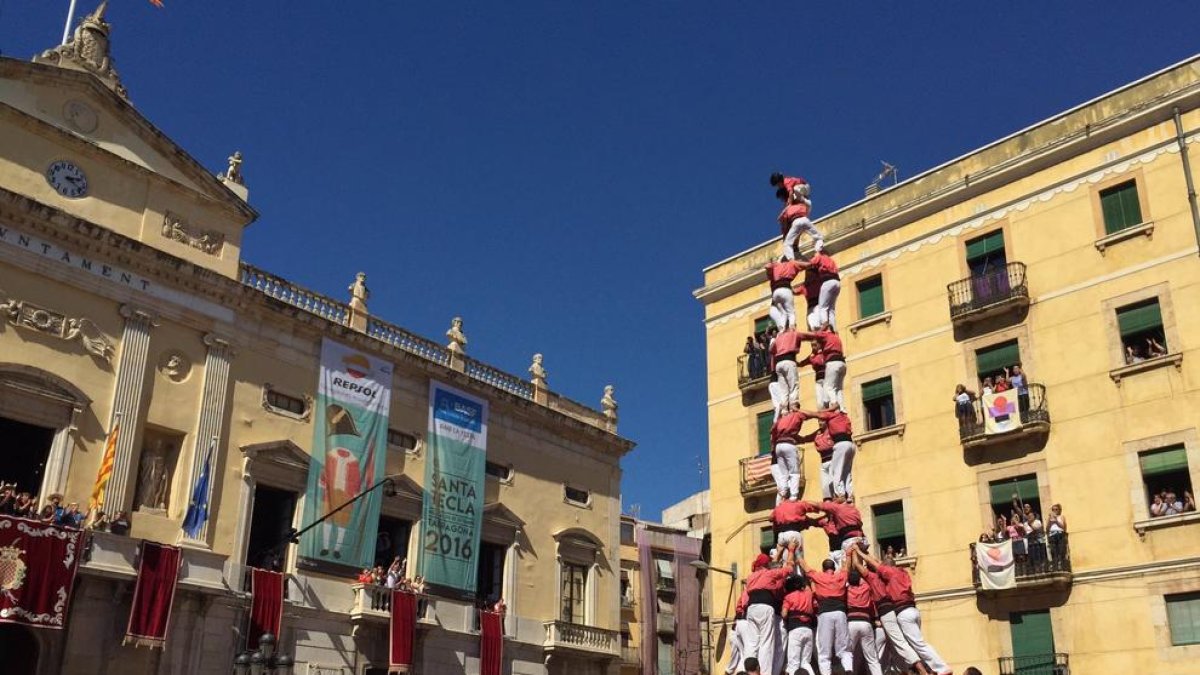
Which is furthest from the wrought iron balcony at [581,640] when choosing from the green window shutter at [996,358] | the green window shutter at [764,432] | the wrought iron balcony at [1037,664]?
the green window shutter at [996,358]

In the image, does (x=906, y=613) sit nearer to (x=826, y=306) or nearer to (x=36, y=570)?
(x=826, y=306)

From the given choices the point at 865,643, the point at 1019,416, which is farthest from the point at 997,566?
the point at 865,643

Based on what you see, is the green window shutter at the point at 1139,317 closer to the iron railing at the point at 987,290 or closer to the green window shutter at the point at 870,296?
the iron railing at the point at 987,290

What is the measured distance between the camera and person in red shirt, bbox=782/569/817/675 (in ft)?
47.0

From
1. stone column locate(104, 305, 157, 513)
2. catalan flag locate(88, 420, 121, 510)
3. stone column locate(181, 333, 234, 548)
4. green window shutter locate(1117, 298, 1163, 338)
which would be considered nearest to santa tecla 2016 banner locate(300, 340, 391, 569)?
stone column locate(181, 333, 234, 548)

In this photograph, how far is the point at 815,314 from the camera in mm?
17688

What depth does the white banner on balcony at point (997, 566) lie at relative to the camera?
24984 mm

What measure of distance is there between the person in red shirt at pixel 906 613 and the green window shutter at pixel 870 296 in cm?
1695

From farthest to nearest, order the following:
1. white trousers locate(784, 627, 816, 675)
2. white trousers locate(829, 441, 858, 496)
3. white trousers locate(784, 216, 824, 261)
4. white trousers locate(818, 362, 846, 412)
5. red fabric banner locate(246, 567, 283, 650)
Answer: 1. red fabric banner locate(246, 567, 283, 650)
2. white trousers locate(784, 216, 824, 261)
3. white trousers locate(818, 362, 846, 412)
4. white trousers locate(829, 441, 858, 496)
5. white trousers locate(784, 627, 816, 675)

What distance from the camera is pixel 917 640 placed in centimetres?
1405

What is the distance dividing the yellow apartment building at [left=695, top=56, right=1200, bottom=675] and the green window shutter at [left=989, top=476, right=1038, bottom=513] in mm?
38

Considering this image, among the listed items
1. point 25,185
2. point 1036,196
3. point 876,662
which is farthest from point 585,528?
point 876,662

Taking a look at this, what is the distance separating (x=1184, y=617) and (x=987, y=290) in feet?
29.5

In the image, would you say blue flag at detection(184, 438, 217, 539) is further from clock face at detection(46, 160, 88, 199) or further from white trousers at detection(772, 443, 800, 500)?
white trousers at detection(772, 443, 800, 500)
